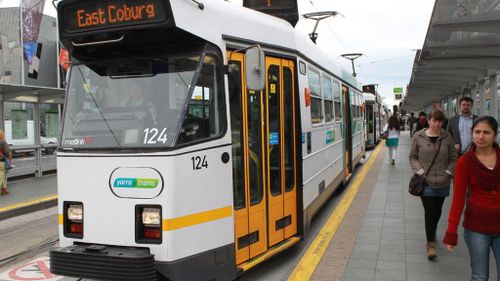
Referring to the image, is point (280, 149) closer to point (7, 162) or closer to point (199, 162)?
point (199, 162)

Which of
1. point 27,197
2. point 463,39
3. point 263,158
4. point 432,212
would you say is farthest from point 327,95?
point 27,197

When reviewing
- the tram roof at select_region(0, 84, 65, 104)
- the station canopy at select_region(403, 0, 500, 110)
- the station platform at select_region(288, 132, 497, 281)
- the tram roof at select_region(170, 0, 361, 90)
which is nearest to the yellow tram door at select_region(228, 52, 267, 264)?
the tram roof at select_region(170, 0, 361, 90)

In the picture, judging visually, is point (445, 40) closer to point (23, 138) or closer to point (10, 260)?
point (10, 260)

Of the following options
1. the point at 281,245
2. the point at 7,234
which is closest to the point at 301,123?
the point at 281,245

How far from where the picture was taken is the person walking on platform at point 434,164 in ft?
17.3

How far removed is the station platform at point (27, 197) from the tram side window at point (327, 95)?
229 inches

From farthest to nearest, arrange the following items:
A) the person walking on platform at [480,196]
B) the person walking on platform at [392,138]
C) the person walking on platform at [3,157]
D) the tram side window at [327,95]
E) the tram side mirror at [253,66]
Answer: the person walking on platform at [392,138] → the person walking on platform at [3,157] → the tram side window at [327,95] → the tram side mirror at [253,66] → the person walking on platform at [480,196]

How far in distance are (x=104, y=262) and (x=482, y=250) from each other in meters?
2.85

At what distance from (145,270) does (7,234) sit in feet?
15.8

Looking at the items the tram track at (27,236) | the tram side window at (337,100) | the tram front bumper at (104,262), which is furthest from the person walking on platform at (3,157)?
the tram front bumper at (104,262)

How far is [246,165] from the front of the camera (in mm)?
4645

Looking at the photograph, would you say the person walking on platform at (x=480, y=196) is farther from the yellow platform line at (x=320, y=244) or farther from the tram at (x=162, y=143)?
the tram at (x=162, y=143)

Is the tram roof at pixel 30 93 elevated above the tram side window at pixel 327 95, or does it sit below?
above

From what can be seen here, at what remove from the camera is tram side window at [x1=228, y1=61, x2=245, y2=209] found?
14.7 feet
